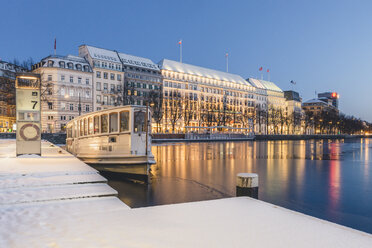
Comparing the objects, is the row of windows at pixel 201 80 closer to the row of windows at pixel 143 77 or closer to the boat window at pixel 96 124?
the row of windows at pixel 143 77

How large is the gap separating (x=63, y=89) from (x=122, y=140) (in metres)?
65.7

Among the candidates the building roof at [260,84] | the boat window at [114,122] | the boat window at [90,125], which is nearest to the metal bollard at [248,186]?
the boat window at [114,122]

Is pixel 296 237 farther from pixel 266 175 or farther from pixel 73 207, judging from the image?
pixel 266 175

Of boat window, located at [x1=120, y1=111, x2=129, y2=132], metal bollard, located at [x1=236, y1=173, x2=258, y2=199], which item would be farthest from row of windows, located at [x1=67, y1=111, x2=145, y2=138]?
metal bollard, located at [x1=236, y1=173, x2=258, y2=199]

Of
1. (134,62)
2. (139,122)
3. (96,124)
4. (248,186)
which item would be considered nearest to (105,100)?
(134,62)

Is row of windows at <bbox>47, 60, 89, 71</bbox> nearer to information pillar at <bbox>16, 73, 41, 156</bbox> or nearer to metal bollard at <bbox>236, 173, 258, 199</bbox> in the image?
information pillar at <bbox>16, 73, 41, 156</bbox>

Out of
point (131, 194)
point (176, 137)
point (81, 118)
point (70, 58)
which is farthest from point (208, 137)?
point (131, 194)

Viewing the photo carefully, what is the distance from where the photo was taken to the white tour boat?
613 inches

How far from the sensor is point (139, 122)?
15.8 m

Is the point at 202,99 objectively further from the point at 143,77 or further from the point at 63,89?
the point at 63,89

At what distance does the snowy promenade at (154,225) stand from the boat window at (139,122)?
829 cm

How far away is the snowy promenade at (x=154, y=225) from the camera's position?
168 inches

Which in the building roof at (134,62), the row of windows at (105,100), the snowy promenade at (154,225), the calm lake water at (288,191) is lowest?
the calm lake water at (288,191)

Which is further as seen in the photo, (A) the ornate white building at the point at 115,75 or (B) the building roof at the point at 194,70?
(B) the building roof at the point at 194,70
